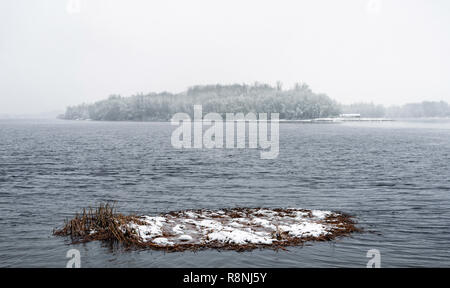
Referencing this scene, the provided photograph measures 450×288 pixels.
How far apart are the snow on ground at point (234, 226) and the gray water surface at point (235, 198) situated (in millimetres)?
1240

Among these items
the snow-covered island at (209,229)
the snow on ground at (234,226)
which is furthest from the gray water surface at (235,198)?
the snow on ground at (234,226)

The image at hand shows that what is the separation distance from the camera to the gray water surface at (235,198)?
15484 mm

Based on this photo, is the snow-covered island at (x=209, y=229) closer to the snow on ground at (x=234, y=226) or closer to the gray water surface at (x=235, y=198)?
the snow on ground at (x=234, y=226)

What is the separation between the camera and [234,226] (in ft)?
63.4

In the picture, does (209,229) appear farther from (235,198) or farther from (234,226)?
(235,198)

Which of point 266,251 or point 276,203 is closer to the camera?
point 266,251

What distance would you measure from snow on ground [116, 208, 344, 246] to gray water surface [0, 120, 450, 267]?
48.8 inches

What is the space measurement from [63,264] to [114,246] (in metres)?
2.25

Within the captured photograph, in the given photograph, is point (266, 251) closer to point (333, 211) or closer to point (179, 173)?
point (333, 211)

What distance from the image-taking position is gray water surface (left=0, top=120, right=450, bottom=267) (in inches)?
610

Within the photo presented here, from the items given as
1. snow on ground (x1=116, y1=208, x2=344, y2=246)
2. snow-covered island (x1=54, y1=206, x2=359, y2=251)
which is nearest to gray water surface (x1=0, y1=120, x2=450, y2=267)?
snow-covered island (x1=54, y1=206, x2=359, y2=251)

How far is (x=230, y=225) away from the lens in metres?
19.5
